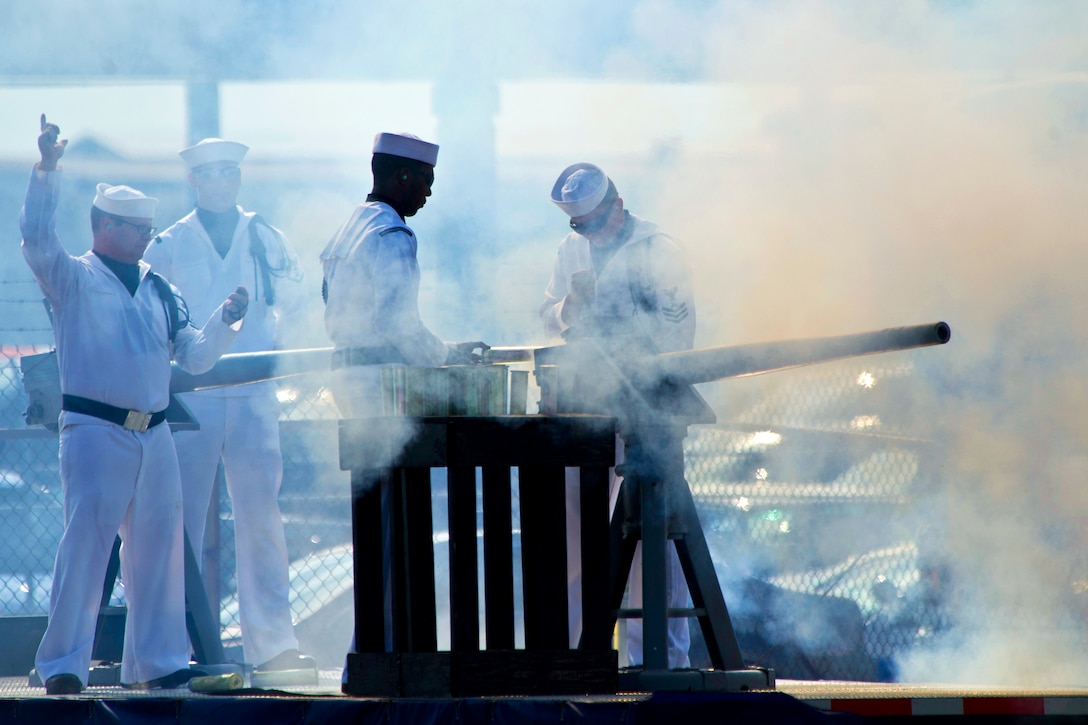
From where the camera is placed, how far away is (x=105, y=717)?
3.70 metres

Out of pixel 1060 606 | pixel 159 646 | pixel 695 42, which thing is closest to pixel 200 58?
pixel 695 42

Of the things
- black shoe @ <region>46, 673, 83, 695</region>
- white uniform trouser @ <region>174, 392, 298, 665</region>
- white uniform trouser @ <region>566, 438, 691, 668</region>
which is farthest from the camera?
white uniform trouser @ <region>174, 392, 298, 665</region>

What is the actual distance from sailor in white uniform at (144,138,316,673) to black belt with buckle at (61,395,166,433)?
0.81 m

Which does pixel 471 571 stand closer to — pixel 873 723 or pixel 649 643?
pixel 649 643

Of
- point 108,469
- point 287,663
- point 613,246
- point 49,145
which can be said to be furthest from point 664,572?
point 49,145

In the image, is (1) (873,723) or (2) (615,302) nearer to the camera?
(1) (873,723)

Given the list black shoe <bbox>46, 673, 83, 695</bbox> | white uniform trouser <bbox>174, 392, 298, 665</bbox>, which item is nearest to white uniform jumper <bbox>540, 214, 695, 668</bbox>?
white uniform trouser <bbox>174, 392, 298, 665</bbox>

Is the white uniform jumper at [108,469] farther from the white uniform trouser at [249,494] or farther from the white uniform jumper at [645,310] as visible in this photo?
the white uniform jumper at [645,310]

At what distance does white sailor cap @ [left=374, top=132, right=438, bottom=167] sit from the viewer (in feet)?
14.7

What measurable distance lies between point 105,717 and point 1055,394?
14.4 feet

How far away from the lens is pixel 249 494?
5.37 meters

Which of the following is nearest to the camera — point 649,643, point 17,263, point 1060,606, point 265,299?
point 649,643

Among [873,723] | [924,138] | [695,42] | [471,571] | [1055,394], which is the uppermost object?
[695,42]

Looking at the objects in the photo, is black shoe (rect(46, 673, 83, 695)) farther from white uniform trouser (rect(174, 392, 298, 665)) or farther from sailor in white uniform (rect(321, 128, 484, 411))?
sailor in white uniform (rect(321, 128, 484, 411))
